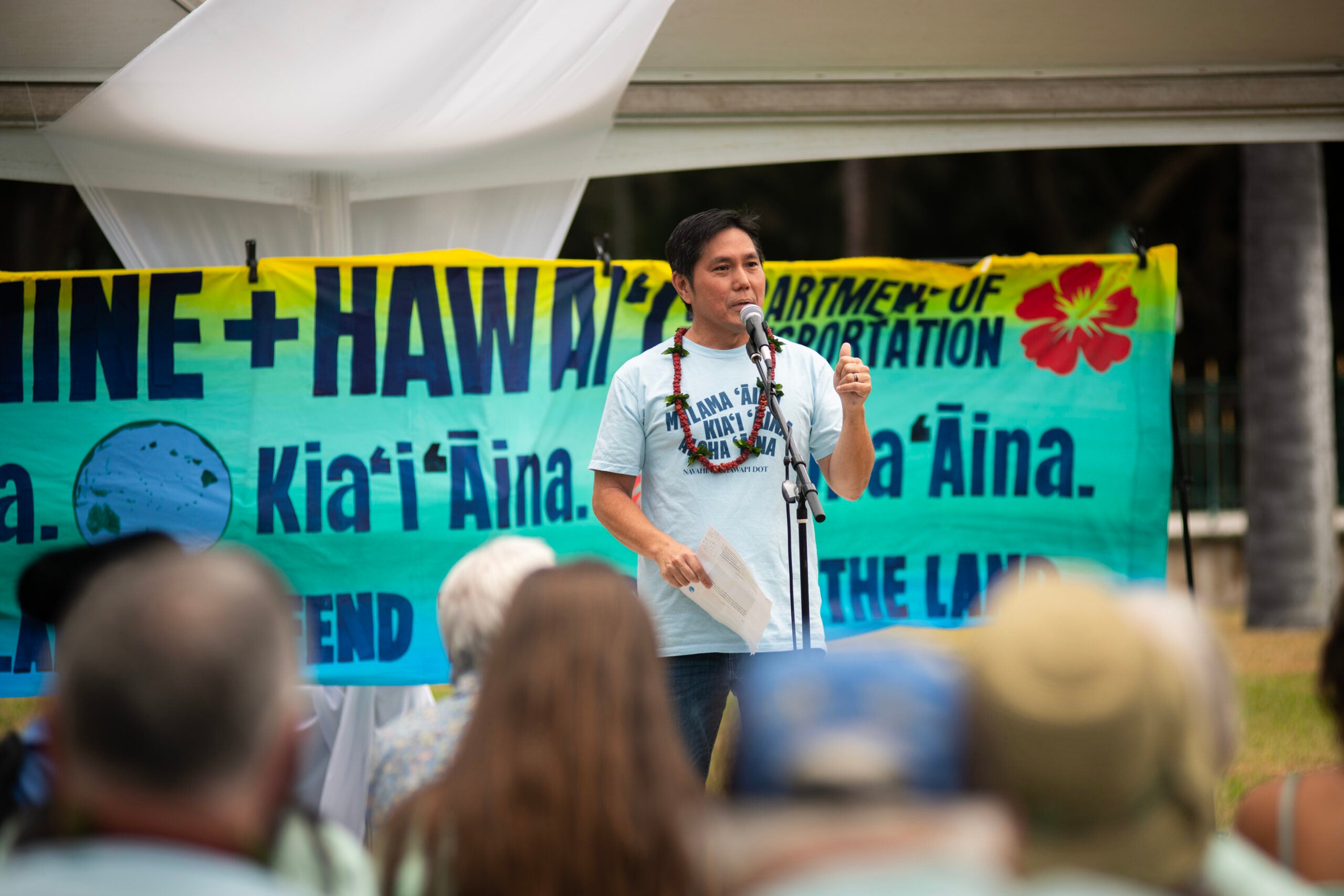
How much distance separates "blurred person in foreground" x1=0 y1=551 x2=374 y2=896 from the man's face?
2.17 meters

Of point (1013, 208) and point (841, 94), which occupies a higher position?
point (1013, 208)

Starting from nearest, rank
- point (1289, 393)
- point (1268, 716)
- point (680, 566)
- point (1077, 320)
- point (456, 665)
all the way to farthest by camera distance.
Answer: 1. point (456, 665)
2. point (680, 566)
3. point (1077, 320)
4. point (1268, 716)
5. point (1289, 393)

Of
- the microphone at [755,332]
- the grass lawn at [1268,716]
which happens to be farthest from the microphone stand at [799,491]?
the grass lawn at [1268,716]

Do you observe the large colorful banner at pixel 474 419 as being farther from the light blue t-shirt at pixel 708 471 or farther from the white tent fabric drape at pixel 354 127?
the light blue t-shirt at pixel 708 471

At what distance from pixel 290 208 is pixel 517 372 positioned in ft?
3.08

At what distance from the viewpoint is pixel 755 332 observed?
10.5 ft

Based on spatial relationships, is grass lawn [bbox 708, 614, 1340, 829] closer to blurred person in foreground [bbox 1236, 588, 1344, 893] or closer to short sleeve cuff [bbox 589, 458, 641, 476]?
short sleeve cuff [bbox 589, 458, 641, 476]

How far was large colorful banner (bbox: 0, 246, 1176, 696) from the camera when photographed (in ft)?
13.5

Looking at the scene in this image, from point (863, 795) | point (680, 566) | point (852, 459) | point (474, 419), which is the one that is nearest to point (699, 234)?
point (852, 459)

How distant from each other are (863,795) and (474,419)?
3.31m

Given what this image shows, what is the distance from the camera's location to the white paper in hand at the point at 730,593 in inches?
119

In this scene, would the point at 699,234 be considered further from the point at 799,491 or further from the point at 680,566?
the point at 680,566

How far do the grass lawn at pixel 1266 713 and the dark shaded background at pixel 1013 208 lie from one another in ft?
23.0

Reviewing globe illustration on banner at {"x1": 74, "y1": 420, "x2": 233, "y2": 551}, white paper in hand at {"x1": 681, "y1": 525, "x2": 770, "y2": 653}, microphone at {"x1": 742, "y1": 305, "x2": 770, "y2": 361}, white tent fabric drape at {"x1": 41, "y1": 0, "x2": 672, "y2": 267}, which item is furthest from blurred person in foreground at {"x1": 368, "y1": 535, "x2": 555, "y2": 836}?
globe illustration on banner at {"x1": 74, "y1": 420, "x2": 233, "y2": 551}
